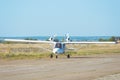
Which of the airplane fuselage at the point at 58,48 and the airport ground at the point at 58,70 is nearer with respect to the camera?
the airport ground at the point at 58,70

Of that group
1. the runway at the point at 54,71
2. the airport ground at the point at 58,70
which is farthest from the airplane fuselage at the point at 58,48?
the runway at the point at 54,71

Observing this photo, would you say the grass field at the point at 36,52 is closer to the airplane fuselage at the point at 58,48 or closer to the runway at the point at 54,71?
the airplane fuselage at the point at 58,48

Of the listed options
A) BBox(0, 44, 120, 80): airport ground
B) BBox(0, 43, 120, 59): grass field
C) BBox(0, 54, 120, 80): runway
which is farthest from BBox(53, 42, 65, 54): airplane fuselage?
BBox(0, 54, 120, 80): runway

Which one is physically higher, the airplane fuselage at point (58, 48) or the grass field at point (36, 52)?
the airplane fuselage at point (58, 48)

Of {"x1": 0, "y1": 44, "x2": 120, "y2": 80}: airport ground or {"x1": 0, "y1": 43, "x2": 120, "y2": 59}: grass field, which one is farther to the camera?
{"x1": 0, "y1": 43, "x2": 120, "y2": 59}: grass field

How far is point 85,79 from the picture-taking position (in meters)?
19.0

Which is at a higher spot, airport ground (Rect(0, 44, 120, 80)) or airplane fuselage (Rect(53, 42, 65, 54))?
airplane fuselage (Rect(53, 42, 65, 54))

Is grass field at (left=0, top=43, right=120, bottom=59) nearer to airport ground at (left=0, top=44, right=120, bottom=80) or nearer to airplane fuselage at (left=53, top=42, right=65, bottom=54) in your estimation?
airplane fuselage at (left=53, top=42, right=65, bottom=54)

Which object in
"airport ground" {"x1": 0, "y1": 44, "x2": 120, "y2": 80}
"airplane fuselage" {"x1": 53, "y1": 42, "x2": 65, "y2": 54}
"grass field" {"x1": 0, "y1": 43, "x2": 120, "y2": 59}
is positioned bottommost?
"grass field" {"x1": 0, "y1": 43, "x2": 120, "y2": 59}

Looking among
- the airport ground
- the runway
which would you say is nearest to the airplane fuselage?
the airport ground

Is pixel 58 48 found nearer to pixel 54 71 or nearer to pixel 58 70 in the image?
pixel 58 70

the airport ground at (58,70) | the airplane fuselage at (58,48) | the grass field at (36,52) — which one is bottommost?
the grass field at (36,52)

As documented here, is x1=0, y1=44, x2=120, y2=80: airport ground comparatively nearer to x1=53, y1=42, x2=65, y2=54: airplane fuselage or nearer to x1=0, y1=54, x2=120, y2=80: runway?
x1=0, y1=54, x2=120, y2=80: runway

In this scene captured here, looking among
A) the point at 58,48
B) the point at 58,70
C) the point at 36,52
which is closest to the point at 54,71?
the point at 58,70
